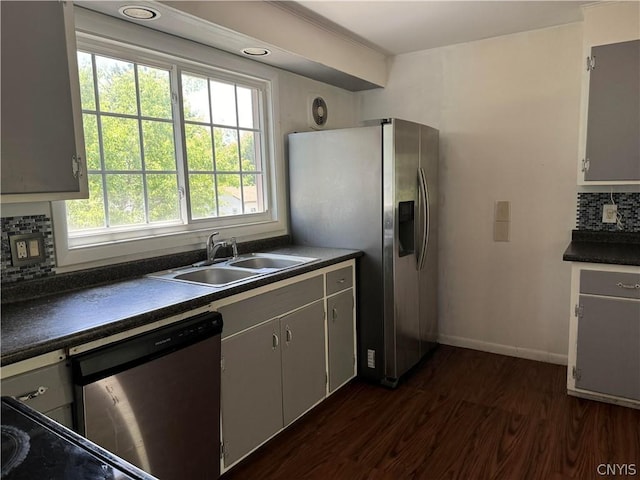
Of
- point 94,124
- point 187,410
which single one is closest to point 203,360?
point 187,410

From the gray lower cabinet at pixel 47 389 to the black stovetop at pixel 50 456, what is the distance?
33cm

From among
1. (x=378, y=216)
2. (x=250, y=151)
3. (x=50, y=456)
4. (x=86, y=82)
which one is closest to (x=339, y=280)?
(x=378, y=216)

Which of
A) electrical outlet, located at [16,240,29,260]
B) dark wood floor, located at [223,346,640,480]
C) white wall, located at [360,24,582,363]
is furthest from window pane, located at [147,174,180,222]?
white wall, located at [360,24,582,363]

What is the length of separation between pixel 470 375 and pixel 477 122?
1.86m

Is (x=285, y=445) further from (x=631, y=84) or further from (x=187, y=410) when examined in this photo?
(x=631, y=84)

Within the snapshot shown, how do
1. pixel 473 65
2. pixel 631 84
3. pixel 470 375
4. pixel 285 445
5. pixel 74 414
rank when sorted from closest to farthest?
1. pixel 74 414
2. pixel 285 445
3. pixel 631 84
4. pixel 470 375
5. pixel 473 65

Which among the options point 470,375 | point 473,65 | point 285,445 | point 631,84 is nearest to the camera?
point 285,445

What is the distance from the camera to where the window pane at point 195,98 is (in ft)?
8.46

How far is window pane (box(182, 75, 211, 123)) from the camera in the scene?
2580 millimetres

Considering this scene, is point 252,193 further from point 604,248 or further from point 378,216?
point 604,248

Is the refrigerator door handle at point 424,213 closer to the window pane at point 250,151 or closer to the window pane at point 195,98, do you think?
the window pane at point 250,151

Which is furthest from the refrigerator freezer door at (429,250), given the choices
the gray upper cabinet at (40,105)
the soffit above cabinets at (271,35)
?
the gray upper cabinet at (40,105)

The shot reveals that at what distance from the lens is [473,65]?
334 cm

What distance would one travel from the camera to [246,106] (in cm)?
303
